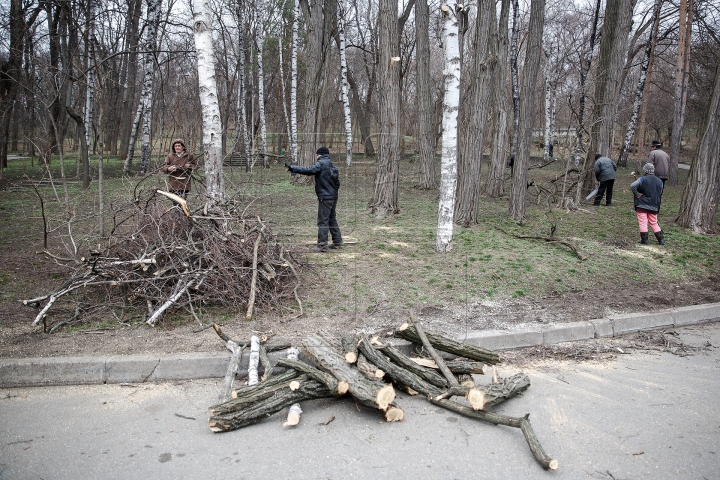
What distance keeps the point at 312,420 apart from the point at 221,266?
2579 millimetres

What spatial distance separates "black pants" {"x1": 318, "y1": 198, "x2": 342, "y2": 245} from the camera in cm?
888

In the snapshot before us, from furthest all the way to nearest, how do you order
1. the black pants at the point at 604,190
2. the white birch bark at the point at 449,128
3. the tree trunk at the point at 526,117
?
the black pants at the point at 604,190, the tree trunk at the point at 526,117, the white birch bark at the point at 449,128

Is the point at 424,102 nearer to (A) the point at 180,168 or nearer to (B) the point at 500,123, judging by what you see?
(B) the point at 500,123

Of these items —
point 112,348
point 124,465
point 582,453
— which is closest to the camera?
point 124,465

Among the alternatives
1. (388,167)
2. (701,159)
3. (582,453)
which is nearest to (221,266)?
(582,453)

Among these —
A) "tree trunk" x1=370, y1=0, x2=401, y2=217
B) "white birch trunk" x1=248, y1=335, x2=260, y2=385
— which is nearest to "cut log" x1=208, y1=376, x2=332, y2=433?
"white birch trunk" x1=248, y1=335, x2=260, y2=385

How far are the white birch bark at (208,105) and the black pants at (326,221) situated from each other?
190 cm

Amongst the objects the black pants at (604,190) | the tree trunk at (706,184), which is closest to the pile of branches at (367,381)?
the tree trunk at (706,184)

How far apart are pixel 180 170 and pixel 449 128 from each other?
4.34 m

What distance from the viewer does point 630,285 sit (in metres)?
7.67

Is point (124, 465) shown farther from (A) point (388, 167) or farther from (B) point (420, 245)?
(A) point (388, 167)

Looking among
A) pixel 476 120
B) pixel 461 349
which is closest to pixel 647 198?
pixel 476 120

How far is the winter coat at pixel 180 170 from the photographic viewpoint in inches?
284

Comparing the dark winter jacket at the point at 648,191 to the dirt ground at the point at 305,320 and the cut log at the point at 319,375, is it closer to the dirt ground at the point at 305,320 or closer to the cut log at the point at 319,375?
the dirt ground at the point at 305,320
